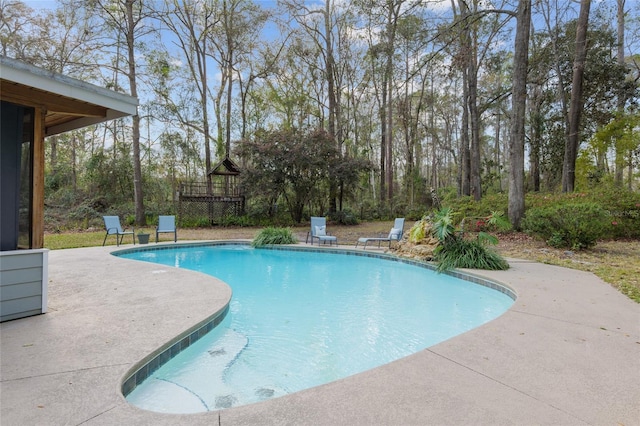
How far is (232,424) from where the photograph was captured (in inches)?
68.2

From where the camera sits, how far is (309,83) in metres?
22.7

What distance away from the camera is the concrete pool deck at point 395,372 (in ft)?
5.94

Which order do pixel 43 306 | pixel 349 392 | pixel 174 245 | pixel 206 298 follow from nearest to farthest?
pixel 349 392 → pixel 43 306 → pixel 206 298 → pixel 174 245

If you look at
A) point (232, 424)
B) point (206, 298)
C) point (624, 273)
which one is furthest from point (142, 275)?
point (624, 273)

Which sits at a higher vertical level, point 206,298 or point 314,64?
point 314,64

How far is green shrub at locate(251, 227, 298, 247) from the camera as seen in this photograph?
10.0 meters

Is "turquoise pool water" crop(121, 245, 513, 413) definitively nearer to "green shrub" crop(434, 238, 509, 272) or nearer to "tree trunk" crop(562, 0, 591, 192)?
"green shrub" crop(434, 238, 509, 272)

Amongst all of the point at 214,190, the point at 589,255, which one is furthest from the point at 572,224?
the point at 214,190

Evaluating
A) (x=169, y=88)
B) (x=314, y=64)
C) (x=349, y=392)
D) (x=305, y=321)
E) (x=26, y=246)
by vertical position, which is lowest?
(x=305, y=321)

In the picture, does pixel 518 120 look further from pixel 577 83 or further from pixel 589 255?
pixel 589 255

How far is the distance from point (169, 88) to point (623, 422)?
70.5 feet

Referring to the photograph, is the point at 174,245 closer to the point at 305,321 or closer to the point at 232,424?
the point at 305,321

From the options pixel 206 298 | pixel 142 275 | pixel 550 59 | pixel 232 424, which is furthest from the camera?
pixel 550 59

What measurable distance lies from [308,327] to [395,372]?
1940mm
